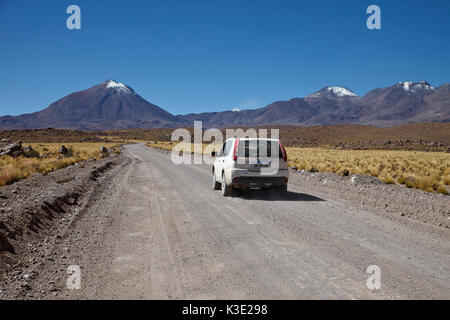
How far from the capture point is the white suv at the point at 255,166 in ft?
34.1

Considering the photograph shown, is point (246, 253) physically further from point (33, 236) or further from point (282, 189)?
point (282, 189)

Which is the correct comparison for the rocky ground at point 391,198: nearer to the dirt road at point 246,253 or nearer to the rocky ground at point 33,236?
the dirt road at point 246,253

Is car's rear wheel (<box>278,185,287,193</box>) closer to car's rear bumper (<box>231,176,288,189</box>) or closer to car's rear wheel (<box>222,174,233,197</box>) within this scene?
car's rear bumper (<box>231,176,288,189</box>)

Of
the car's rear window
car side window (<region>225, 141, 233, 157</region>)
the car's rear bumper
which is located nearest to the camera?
the car's rear bumper

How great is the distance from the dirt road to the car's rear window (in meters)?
1.81

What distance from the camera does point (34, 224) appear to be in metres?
7.00

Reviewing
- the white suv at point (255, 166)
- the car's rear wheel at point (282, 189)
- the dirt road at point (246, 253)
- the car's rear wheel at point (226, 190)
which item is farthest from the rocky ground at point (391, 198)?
the car's rear wheel at point (226, 190)

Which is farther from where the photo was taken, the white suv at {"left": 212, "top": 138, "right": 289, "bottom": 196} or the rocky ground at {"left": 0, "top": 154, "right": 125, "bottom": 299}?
the white suv at {"left": 212, "top": 138, "right": 289, "bottom": 196}

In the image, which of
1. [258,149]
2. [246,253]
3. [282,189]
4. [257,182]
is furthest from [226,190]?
[246,253]

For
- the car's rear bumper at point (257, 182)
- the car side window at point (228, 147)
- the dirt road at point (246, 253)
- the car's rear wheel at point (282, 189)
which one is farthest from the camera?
the car side window at point (228, 147)

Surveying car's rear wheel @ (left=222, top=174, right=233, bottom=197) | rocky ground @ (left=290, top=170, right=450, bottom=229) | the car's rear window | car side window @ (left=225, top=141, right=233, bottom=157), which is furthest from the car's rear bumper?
rocky ground @ (left=290, top=170, right=450, bottom=229)

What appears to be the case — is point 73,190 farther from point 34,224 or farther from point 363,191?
point 363,191

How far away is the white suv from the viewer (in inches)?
409

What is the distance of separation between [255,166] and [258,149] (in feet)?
2.00
